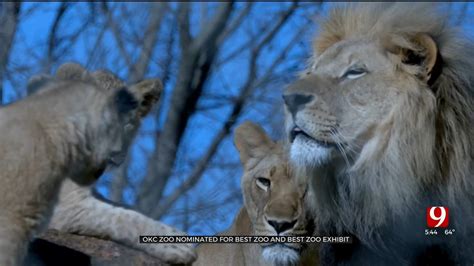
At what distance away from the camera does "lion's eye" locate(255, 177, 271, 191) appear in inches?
197

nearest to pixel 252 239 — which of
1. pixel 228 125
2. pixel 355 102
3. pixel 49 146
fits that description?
pixel 355 102

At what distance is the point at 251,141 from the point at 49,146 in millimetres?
1363

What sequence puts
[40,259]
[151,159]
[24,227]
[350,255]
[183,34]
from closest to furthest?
[24,227] → [40,259] → [350,255] → [151,159] → [183,34]

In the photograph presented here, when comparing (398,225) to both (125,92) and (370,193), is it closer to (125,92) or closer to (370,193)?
(370,193)

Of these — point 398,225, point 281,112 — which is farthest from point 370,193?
point 281,112

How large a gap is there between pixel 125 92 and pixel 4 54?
201 centimetres

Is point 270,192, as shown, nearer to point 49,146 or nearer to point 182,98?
point 49,146

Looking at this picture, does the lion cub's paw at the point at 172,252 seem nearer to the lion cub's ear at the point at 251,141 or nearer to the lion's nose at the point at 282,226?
the lion's nose at the point at 282,226

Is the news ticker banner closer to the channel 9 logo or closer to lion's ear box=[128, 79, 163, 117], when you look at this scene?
the channel 9 logo

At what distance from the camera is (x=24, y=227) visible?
3900mm

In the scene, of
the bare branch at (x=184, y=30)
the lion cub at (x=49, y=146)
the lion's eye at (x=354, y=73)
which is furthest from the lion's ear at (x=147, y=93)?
the bare branch at (x=184, y=30)

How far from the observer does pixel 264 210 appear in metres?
4.87

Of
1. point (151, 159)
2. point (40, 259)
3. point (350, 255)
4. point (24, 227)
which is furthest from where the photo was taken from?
point (151, 159)

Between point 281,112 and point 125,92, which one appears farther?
point 281,112
